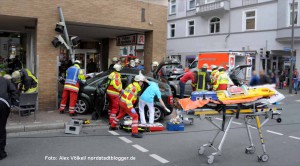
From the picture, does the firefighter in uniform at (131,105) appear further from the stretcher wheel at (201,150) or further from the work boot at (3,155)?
the work boot at (3,155)

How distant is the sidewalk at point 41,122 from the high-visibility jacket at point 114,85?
1054 mm

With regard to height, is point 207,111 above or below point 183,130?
above

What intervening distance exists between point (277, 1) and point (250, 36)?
3.66 meters

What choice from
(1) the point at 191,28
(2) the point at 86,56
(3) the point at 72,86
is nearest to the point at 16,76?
(3) the point at 72,86

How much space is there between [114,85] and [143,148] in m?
2.64

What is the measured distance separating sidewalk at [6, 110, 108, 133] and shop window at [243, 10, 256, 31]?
2143 cm

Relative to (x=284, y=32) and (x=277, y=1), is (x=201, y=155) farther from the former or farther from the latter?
(x=277, y=1)

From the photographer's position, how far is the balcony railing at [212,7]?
28.2 m

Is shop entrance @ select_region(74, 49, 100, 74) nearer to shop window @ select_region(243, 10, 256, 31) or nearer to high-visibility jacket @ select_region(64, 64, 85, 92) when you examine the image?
high-visibility jacket @ select_region(64, 64, 85, 92)

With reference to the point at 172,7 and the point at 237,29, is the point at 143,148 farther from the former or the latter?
the point at 172,7

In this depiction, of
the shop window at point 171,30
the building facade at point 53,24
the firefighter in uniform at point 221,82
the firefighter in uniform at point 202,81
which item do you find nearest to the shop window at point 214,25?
the shop window at point 171,30

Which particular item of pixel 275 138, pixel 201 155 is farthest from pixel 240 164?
pixel 275 138

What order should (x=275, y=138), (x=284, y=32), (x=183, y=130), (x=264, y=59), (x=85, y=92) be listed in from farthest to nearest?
(x=264, y=59) < (x=284, y=32) < (x=85, y=92) < (x=183, y=130) < (x=275, y=138)

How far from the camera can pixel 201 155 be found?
6.23m
